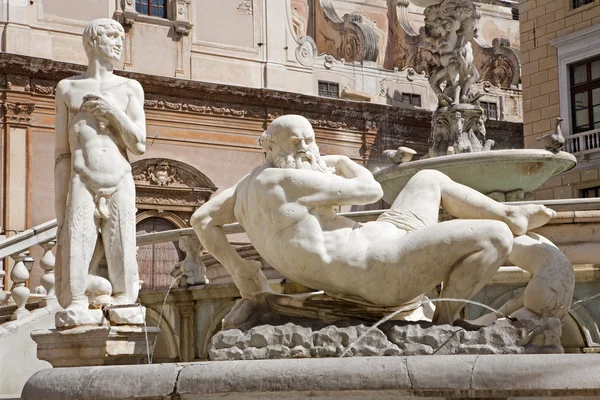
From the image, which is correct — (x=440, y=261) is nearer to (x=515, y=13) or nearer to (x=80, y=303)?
(x=80, y=303)

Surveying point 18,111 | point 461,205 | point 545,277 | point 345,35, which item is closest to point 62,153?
point 461,205

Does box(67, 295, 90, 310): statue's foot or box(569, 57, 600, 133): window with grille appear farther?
box(569, 57, 600, 133): window with grille

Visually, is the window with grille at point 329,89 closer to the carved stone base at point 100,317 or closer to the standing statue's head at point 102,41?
the standing statue's head at point 102,41

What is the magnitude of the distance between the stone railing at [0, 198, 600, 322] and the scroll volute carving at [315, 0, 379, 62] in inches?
674

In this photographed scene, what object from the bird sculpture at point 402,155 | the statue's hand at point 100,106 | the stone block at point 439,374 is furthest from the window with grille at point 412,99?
the stone block at point 439,374

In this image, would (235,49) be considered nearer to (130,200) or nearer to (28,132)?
(28,132)

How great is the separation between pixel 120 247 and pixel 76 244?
262 mm

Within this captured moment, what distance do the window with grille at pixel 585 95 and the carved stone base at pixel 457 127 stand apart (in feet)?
40.1

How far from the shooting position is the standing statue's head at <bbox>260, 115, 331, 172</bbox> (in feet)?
17.1

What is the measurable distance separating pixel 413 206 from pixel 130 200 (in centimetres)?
207

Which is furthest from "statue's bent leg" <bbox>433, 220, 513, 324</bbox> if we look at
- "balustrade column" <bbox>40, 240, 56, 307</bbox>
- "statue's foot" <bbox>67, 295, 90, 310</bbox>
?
"balustrade column" <bbox>40, 240, 56, 307</bbox>

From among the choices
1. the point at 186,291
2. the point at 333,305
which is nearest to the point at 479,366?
the point at 333,305

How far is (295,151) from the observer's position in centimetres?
523

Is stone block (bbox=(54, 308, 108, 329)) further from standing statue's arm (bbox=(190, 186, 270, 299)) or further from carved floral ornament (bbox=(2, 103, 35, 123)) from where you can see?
carved floral ornament (bbox=(2, 103, 35, 123))
